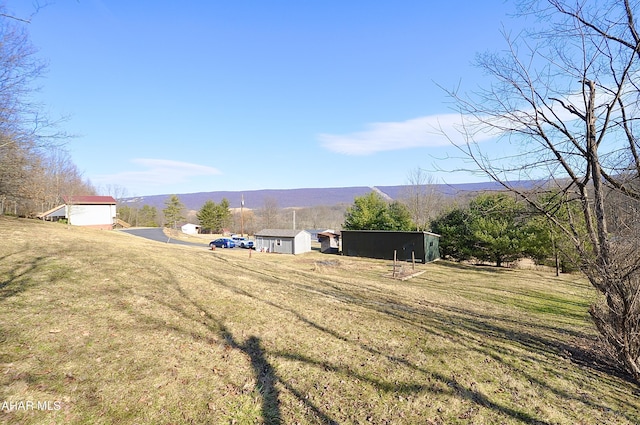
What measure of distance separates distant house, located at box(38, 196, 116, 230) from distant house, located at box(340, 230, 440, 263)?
99.5 ft

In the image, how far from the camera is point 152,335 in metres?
5.16

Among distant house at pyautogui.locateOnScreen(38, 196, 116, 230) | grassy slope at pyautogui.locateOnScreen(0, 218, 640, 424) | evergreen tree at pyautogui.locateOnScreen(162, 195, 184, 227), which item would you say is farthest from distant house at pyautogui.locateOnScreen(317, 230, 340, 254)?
evergreen tree at pyautogui.locateOnScreen(162, 195, 184, 227)

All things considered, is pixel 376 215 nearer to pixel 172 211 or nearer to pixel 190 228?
pixel 190 228

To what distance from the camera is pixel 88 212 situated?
1420 inches

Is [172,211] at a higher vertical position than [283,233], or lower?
higher

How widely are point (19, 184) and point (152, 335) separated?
19510mm

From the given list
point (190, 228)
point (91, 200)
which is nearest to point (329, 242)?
point (91, 200)

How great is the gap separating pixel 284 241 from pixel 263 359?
29.5 m

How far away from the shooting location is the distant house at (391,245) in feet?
91.6

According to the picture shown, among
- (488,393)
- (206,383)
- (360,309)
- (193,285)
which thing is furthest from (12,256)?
(488,393)

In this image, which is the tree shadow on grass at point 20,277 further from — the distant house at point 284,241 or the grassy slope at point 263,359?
the distant house at point 284,241

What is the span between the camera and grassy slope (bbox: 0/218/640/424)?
3.71 meters

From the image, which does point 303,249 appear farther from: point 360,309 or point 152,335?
point 152,335

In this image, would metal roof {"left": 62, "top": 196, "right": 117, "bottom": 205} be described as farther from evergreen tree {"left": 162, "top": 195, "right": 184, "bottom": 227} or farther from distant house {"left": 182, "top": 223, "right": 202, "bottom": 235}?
evergreen tree {"left": 162, "top": 195, "right": 184, "bottom": 227}
